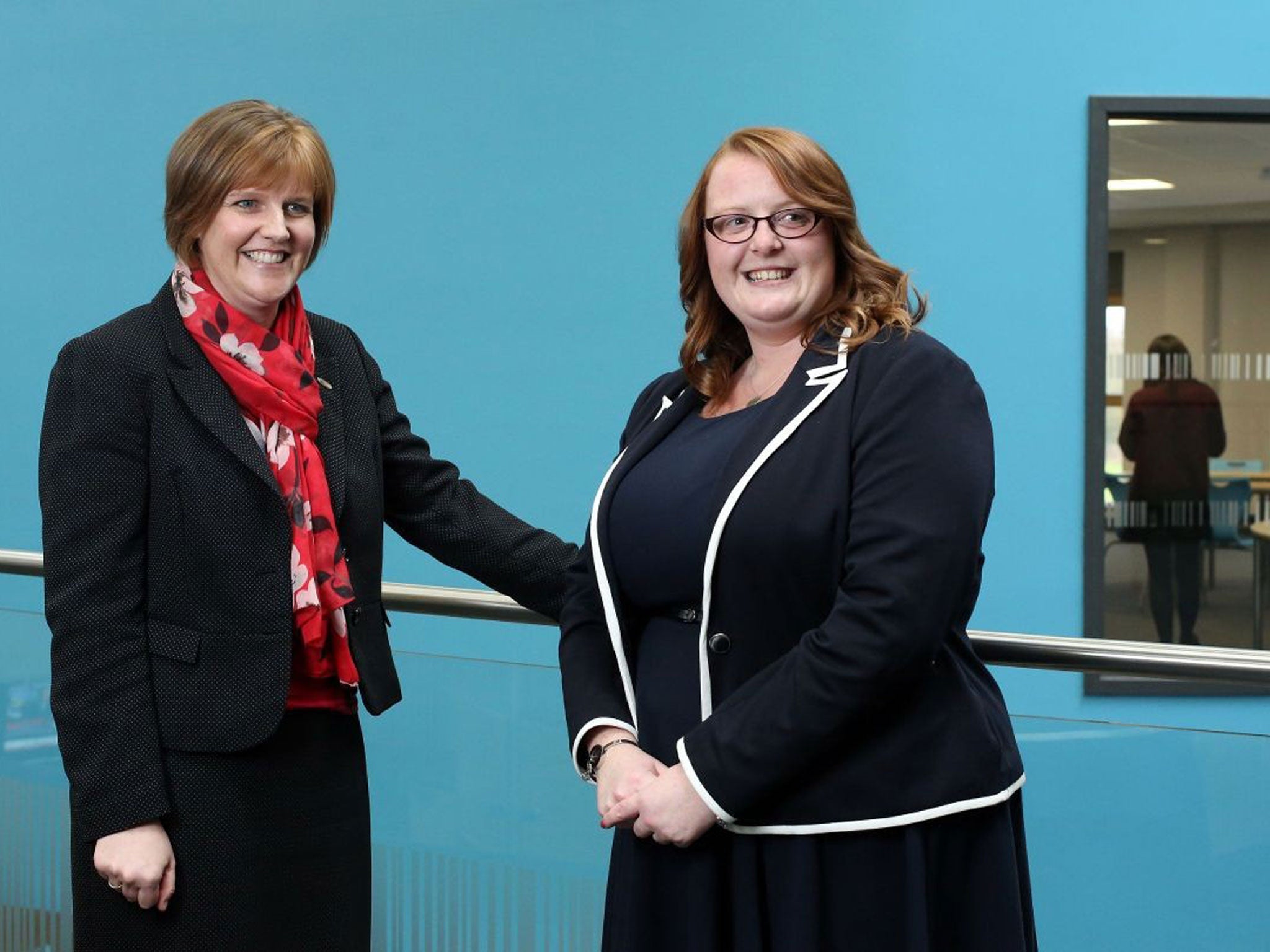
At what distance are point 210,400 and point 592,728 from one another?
0.64 metres

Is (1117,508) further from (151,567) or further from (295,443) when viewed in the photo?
(151,567)

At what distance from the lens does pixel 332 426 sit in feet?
7.02

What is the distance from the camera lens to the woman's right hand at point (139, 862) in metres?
1.98

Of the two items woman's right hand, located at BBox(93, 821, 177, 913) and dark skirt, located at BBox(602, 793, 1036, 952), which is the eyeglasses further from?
woman's right hand, located at BBox(93, 821, 177, 913)

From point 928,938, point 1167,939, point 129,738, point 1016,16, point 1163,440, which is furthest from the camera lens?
point 1163,440

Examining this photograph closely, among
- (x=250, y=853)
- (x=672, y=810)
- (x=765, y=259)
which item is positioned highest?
(x=765, y=259)

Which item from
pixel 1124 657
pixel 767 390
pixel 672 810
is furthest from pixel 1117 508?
pixel 672 810

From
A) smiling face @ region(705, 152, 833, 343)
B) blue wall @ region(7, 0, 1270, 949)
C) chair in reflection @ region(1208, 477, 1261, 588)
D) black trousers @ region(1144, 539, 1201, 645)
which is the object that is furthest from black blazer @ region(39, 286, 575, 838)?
chair in reflection @ region(1208, 477, 1261, 588)

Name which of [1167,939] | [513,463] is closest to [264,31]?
[513,463]

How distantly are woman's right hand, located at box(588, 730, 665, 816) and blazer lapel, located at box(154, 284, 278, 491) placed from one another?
555mm

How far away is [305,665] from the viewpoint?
6.84 feet

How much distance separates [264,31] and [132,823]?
4.40 m

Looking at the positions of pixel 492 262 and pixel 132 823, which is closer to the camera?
pixel 132 823

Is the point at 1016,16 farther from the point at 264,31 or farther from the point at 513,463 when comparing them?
the point at 264,31
